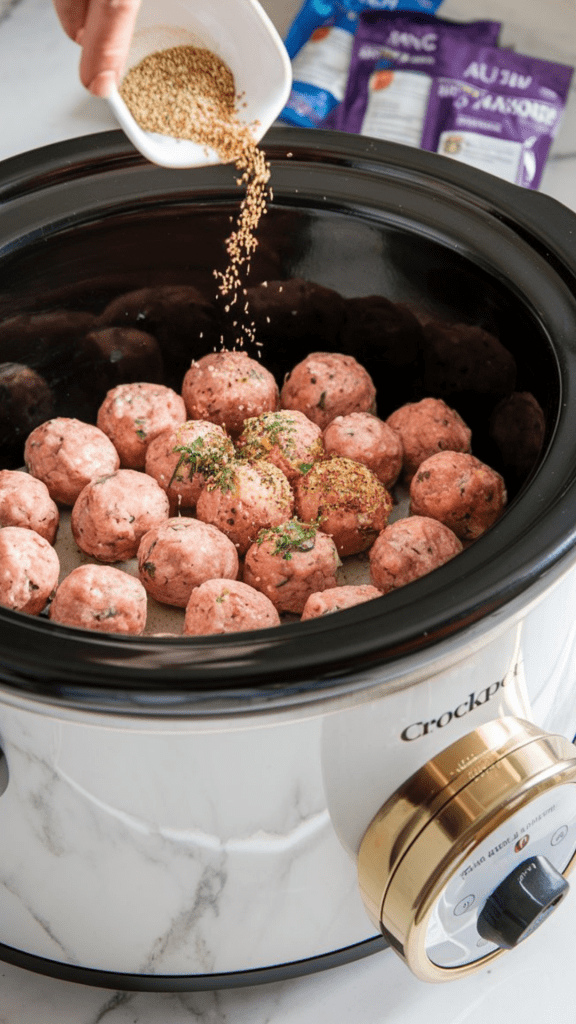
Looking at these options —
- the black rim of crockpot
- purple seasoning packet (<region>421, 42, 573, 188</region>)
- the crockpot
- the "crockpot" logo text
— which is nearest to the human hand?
the crockpot

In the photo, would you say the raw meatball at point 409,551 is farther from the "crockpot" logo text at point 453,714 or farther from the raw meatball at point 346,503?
the "crockpot" logo text at point 453,714

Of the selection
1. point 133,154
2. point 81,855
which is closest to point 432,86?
point 133,154

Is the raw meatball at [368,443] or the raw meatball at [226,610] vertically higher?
the raw meatball at [368,443]

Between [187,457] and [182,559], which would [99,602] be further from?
[187,457]

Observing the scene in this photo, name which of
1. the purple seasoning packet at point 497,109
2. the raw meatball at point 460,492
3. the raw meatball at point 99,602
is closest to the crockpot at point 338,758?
the raw meatball at point 460,492

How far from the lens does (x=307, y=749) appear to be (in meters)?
0.69

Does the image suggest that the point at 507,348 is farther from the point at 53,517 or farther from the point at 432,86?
the point at 432,86

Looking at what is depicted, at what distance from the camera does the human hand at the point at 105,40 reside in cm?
74

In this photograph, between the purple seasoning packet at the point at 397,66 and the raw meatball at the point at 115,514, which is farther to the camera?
the purple seasoning packet at the point at 397,66

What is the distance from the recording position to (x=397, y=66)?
5.46ft

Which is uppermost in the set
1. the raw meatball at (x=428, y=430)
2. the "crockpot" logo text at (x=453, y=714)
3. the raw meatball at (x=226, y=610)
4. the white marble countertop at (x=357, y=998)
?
the raw meatball at (x=428, y=430)

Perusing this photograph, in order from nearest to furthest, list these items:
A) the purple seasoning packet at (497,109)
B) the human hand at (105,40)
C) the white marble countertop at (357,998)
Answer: the human hand at (105,40) < the white marble countertop at (357,998) < the purple seasoning packet at (497,109)

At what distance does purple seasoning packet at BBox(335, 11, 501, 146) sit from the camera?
1.65m

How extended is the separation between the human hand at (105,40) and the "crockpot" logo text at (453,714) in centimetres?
51
